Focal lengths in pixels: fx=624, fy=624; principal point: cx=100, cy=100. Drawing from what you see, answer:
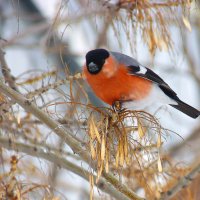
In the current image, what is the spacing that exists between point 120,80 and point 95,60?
0.08 m

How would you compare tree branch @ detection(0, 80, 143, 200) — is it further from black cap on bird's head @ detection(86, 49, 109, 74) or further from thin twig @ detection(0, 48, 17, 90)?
black cap on bird's head @ detection(86, 49, 109, 74)

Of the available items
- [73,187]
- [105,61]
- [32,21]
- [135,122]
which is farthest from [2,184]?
[32,21]

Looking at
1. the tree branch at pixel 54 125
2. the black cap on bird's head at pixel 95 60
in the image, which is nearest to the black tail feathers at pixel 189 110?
the black cap on bird's head at pixel 95 60

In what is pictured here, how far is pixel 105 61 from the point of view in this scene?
1.52 m

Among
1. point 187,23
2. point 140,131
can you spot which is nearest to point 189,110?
point 187,23

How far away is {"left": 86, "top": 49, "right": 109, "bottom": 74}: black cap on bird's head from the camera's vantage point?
149cm

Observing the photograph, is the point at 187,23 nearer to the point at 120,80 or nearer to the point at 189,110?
the point at 120,80

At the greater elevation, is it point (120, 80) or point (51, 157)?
point (120, 80)

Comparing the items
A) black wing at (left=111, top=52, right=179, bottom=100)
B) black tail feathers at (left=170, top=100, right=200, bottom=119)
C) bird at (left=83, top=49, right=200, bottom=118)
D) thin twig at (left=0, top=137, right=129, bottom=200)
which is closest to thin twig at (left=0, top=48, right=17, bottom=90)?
thin twig at (left=0, top=137, right=129, bottom=200)

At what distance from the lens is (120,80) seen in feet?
4.93

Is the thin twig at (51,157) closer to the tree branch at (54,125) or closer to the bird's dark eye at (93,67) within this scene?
the tree branch at (54,125)

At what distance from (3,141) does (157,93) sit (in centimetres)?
47

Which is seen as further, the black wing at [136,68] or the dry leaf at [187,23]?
the black wing at [136,68]

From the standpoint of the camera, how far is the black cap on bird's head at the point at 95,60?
149 cm
